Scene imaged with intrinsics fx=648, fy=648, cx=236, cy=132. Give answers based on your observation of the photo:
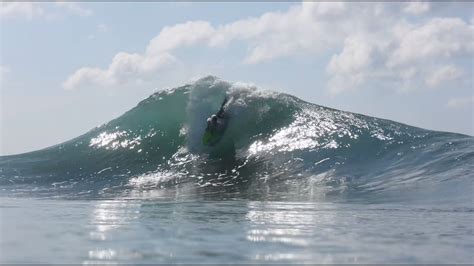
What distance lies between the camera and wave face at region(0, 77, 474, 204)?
651 inches

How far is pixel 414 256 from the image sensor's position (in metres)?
6.14

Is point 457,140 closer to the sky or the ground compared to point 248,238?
closer to the sky

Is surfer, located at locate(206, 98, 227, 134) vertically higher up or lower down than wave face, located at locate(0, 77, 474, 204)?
higher up

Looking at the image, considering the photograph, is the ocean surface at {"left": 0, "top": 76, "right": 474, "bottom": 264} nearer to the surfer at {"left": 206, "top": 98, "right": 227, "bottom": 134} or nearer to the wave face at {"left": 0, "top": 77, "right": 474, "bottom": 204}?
the wave face at {"left": 0, "top": 77, "right": 474, "bottom": 204}

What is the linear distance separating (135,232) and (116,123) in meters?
18.6

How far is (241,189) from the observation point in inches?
671

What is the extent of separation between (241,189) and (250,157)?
4.27 meters

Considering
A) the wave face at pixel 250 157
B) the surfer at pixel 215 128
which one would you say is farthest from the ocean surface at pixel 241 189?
the surfer at pixel 215 128

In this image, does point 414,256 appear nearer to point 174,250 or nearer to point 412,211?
point 174,250

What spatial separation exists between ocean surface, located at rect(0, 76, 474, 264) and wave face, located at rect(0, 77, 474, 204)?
64mm

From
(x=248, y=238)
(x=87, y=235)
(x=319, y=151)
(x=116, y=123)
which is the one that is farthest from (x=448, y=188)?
(x=116, y=123)

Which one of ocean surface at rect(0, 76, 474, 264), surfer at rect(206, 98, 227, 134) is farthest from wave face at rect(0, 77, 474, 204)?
surfer at rect(206, 98, 227, 134)

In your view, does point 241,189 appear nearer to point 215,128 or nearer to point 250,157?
point 250,157

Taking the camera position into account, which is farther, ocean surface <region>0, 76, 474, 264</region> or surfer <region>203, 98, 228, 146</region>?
surfer <region>203, 98, 228, 146</region>
